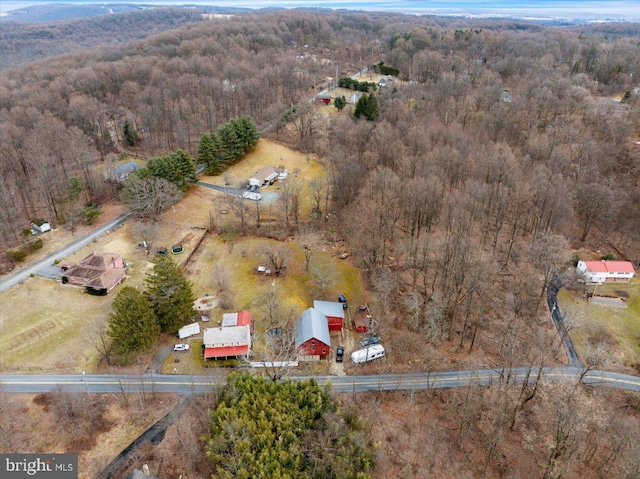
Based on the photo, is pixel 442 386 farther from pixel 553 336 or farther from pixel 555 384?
pixel 553 336

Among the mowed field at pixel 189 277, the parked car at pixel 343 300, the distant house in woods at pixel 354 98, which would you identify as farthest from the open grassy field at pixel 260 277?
the distant house in woods at pixel 354 98

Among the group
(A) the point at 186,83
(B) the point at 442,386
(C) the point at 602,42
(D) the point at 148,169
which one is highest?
(C) the point at 602,42

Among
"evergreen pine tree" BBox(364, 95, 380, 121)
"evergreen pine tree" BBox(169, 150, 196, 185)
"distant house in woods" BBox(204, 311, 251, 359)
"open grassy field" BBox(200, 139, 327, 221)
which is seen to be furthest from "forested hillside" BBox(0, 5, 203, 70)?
"distant house in woods" BBox(204, 311, 251, 359)

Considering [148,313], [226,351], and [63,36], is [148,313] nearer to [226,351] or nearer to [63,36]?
[226,351]

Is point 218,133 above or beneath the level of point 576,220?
above

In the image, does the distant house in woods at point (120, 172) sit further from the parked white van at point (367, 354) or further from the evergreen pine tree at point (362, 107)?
the parked white van at point (367, 354)

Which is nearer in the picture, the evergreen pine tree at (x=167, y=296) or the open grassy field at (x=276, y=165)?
the evergreen pine tree at (x=167, y=296)

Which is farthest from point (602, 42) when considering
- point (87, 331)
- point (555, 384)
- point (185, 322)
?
point (87, 331)
